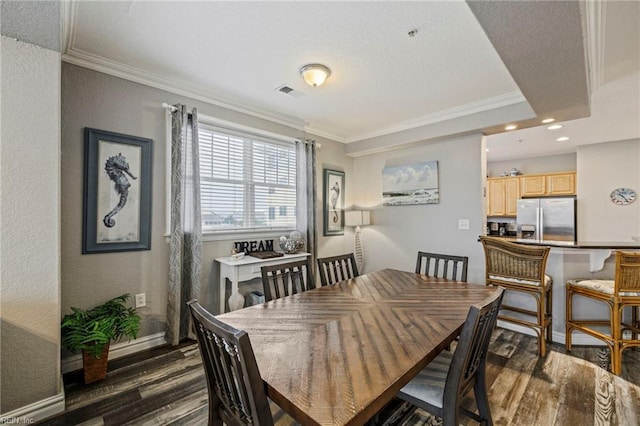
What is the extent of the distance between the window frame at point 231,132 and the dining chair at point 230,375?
186cm

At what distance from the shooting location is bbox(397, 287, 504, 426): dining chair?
1130 millimetres

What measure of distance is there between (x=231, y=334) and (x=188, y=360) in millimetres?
1985

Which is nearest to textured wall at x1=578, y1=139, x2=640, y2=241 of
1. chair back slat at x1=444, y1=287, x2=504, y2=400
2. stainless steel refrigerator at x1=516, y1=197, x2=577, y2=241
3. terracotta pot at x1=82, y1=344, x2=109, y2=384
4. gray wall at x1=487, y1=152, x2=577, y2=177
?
stainless steel refrigerator at x1=516, y1=197, x2=577, y2=241

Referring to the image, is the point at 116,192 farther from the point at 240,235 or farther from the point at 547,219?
the point at 547,219

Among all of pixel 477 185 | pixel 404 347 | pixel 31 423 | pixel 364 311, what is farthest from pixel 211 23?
pixel 477 185

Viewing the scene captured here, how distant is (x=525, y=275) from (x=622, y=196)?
388cm

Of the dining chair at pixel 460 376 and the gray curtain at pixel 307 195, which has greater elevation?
the gray curtain at pixel 307 195

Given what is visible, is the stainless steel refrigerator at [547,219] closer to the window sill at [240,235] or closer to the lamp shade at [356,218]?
the lamp shade at [356,218]

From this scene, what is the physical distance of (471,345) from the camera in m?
1.15

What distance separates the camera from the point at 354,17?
1.82m

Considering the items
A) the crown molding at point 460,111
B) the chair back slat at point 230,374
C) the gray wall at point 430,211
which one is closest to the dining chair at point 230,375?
the chair back slat at point 230,374

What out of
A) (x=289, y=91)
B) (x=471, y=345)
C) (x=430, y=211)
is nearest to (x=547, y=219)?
(x=430, y=211)

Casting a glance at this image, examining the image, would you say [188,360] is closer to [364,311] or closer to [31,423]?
[31,423]

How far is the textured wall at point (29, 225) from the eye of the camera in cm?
164
